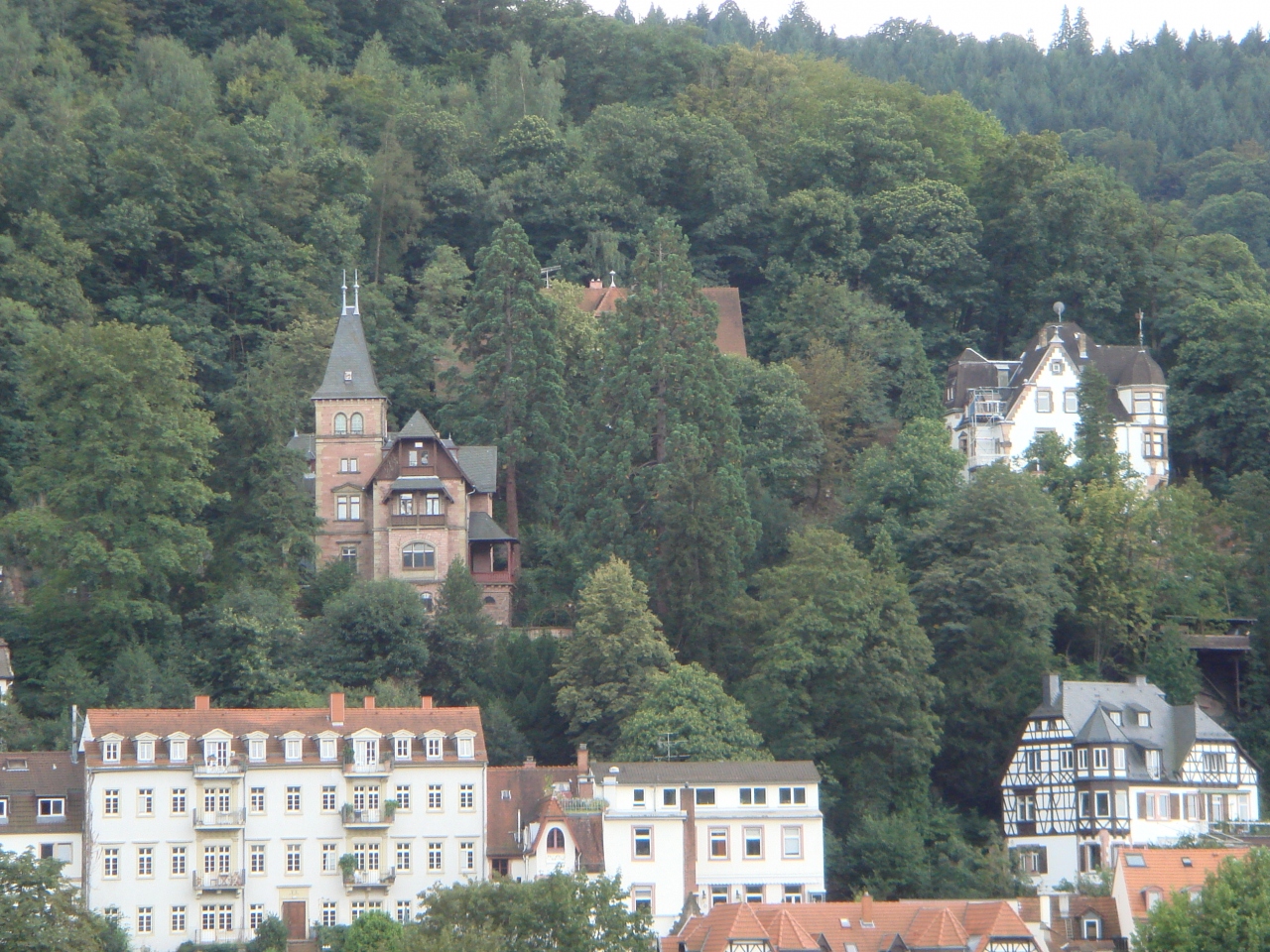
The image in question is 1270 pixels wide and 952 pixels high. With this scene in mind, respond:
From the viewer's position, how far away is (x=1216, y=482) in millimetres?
93750

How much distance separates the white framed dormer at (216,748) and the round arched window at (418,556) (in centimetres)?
1633

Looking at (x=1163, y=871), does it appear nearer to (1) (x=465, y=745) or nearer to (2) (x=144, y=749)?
(1) (x=465, y=745)

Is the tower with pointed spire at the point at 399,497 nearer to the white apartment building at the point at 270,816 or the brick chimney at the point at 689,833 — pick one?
the white apartment building at the point at 270,816

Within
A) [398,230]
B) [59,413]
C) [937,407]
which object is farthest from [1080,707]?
[398,230]

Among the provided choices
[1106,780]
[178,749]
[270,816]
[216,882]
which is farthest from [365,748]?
[1106,780]

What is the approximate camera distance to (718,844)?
66062mm

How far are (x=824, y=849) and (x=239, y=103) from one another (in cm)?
5792

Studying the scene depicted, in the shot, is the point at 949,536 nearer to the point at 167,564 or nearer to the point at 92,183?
the point at 167,564

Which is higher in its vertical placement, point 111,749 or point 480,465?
point 480,465

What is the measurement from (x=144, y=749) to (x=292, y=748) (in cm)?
A: 433

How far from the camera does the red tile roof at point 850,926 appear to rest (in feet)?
197

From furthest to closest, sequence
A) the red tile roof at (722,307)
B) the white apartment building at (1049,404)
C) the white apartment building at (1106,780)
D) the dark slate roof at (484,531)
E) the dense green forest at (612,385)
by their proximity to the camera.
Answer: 1. the red tile roof at (722,307)
2. the white apartment building at (1049,404)
3. the dark slate roof at (484,531)
4. the white apartment building at (1106,780)
5. the dense green forest at (612,385)

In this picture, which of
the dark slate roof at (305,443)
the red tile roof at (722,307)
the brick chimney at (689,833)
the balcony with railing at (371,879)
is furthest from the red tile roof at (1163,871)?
the red tile roof at (722,307)

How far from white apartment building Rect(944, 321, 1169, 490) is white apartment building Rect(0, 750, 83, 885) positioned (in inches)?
1638
